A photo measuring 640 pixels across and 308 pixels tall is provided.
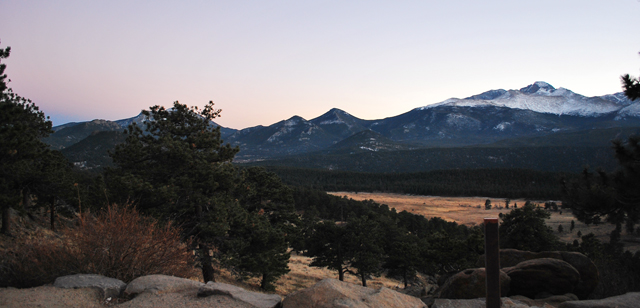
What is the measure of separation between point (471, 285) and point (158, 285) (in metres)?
8.99

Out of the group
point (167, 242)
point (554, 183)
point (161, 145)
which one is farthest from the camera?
point (554, 183)

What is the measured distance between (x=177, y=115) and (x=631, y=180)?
18.2 meters

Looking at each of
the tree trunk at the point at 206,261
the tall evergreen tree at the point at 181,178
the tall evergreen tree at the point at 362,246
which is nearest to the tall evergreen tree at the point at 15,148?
the tall evergreen tree at the point at 181,178

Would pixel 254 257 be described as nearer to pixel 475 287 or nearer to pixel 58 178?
pixel 475 287

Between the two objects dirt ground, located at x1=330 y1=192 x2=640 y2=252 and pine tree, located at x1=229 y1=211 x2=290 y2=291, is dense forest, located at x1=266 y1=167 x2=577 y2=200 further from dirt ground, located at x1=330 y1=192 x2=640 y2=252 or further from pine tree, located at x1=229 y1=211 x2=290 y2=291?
pine tree, located at x1=229 y1=211 x2=290 y2=291

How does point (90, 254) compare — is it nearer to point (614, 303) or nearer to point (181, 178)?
point (181, 178)

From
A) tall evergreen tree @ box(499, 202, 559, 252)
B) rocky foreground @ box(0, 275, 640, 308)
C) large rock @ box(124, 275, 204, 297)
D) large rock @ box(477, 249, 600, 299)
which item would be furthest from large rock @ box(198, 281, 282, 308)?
tall evergreen tree @ box(499, 202, 559, 252)

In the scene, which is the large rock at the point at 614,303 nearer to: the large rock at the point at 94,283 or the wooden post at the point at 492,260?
the wooden post at the point at 492,260

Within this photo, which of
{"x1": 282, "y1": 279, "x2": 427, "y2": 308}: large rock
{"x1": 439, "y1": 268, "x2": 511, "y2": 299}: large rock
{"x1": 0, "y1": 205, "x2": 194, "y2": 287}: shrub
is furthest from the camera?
{"x1": 439, "y1": 268, "x2": 511, "y2": 299}: large rock

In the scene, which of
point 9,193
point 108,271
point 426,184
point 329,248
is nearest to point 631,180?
point 108,271

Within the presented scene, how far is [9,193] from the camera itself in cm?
1678

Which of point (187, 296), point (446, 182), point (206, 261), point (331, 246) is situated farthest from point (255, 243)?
point (446, 182)

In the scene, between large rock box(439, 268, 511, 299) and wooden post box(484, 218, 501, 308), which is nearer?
wooden post box(484, 218, 501, 308)

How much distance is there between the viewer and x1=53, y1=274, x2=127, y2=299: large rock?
5.86 meters
